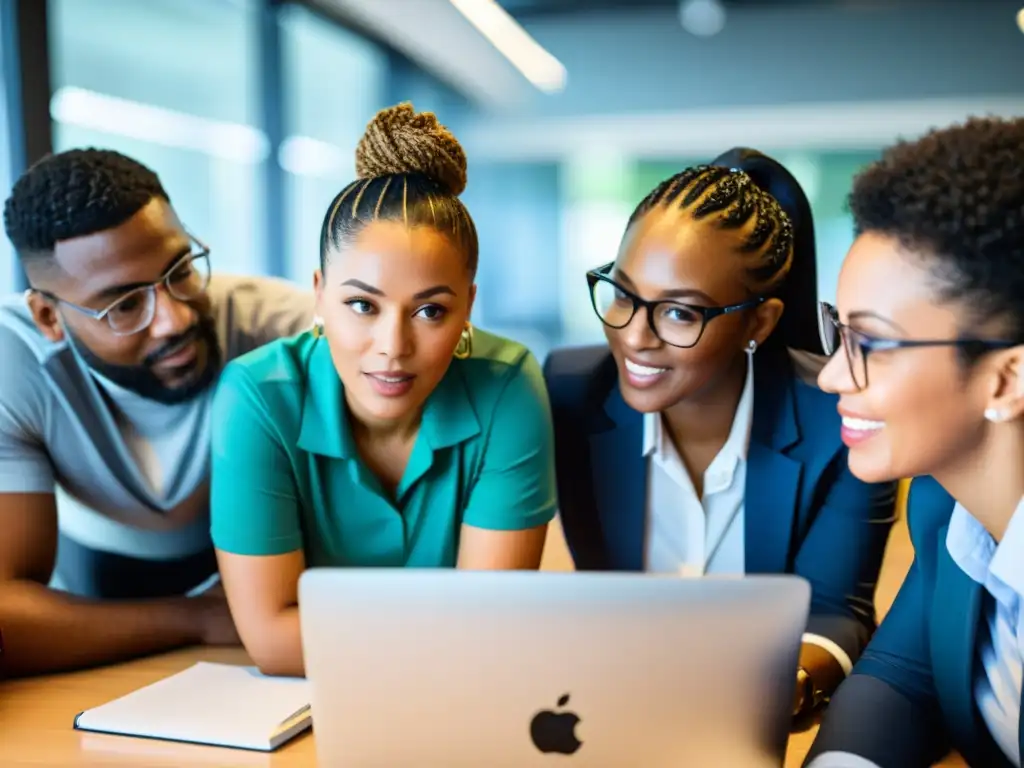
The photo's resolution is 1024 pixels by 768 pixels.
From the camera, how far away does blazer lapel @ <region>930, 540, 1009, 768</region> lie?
1112 millimetres

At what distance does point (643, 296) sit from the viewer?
4.71 ft

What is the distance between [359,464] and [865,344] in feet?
2.45

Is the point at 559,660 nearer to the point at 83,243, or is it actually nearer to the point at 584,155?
the point at 83,243

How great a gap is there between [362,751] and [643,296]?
77cm

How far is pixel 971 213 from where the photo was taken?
987 millimetres

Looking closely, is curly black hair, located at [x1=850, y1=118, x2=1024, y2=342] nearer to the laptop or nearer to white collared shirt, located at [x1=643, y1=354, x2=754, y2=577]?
the laptop

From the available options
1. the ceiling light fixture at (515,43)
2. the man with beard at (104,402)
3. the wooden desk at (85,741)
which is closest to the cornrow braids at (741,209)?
the wooden desk at (85,741)

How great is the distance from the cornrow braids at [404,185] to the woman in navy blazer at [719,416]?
0.91 ft

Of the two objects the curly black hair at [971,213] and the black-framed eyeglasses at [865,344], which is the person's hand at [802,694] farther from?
the curly black hair at [971,213]

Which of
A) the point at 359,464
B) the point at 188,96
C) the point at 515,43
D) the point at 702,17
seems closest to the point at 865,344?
the point at 359,464

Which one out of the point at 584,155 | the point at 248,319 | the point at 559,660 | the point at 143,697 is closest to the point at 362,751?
the point at 559,660

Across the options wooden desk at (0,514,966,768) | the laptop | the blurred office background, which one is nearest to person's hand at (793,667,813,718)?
wooden desk at (0,514,966,768)

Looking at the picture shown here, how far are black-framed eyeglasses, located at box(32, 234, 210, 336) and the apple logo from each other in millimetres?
1012

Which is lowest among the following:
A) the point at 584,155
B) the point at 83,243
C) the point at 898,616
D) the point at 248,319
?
the point at 898,616
